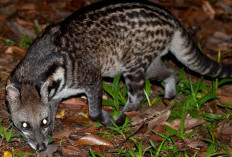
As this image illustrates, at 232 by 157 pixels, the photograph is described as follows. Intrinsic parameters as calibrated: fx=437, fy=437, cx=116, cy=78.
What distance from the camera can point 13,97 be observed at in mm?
5094

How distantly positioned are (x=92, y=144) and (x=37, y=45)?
1468 millimetres

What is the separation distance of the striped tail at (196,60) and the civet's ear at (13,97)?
8.74ft

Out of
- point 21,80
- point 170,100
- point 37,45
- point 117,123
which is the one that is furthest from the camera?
point 170,100

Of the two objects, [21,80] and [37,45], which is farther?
[37,45]

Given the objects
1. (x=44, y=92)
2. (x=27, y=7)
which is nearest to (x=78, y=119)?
(x=44, y=92)

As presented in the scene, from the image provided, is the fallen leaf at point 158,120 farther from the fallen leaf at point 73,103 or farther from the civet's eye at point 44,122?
the civet's eye at point 44,122

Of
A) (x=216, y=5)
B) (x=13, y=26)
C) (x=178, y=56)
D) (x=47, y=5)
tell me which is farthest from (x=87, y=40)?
(x=216, y=5)

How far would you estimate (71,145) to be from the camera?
18.6 ft

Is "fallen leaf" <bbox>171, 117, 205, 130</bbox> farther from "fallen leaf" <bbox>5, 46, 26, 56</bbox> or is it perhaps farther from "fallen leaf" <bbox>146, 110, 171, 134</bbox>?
"fallen leaf" <bbox>5, 46, 26, 56</bbox>

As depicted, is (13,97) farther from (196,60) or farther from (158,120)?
(196,60)

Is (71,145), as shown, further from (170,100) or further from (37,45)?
(170,100)

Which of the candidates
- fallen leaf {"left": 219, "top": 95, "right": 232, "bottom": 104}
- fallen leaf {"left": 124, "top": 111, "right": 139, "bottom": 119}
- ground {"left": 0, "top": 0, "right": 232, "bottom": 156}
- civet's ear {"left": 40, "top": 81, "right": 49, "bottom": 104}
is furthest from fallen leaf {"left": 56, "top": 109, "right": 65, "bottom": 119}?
fallen leaf {"left": 219, "top": 95, "right": 232, "bottom": 104}

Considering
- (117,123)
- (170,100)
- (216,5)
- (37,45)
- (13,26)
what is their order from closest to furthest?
(37,45), (117,123), (170,100), (13,26), (216,5)

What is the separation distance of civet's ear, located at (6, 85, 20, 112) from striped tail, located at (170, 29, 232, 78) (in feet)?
8.74
